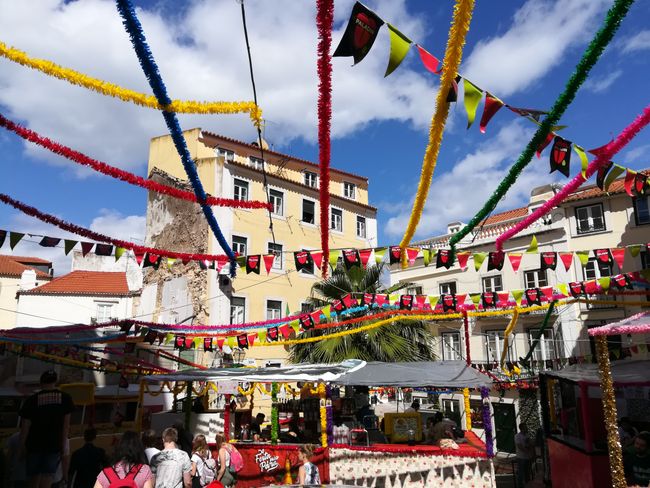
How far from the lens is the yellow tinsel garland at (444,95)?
4018mm

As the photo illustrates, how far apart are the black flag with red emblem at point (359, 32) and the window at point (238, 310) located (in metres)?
21.2

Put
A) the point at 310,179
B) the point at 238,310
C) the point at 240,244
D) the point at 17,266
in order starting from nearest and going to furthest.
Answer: the point at 238,310 → the point at 240,244 → the point at 310,179 → the point at 17,266

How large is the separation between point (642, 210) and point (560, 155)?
20929mm

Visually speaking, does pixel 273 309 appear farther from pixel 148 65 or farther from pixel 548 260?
pixel 148 65

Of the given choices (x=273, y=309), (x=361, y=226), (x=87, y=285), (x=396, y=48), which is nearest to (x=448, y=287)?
(x=361, y=226)

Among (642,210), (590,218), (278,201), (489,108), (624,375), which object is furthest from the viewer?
(278,201)

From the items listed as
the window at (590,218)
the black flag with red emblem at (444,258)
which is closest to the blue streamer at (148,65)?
the black flag with red emblem at (444,258)

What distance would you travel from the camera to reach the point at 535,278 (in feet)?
83.9

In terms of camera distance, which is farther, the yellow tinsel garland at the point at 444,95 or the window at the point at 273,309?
the window at the point at 273,309

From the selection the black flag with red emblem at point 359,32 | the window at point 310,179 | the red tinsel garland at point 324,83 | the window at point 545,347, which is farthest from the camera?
the window at point 310,179

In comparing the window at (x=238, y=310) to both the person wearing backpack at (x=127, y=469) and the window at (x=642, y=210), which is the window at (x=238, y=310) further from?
the person wearing backpack at (x=127, y=469)

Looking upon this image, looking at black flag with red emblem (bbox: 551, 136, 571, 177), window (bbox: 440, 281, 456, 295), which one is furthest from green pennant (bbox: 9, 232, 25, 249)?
window (bbox: 440, 281, 456, 295)

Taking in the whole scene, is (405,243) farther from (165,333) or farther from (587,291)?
(165,333)

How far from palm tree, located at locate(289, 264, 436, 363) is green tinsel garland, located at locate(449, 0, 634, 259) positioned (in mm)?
11108
